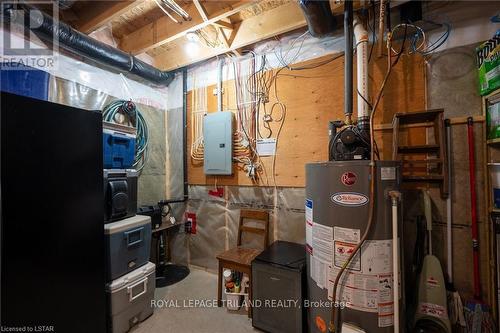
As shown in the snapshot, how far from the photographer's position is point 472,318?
58.1 inches

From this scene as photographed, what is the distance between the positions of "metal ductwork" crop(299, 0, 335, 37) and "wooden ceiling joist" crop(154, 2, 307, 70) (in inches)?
6.9

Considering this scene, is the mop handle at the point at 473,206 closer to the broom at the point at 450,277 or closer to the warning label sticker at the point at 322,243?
the broom at the point at 450,277

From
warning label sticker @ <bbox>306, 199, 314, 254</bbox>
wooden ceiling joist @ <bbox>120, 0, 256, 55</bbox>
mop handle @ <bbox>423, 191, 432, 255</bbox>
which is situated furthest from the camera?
wooden ceiling joist @ <bbox>120, 0, 256, 55</bbox>

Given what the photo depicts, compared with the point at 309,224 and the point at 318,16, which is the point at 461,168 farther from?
the point at 318,16

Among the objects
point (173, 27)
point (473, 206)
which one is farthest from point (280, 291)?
point (173, 27)

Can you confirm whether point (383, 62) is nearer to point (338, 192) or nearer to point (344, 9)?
point (344, 9)

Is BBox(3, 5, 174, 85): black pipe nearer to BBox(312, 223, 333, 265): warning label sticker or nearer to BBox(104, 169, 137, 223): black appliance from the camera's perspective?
BBox(104, 169, 137, 223): black appliance

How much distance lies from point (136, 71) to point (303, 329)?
307 cm

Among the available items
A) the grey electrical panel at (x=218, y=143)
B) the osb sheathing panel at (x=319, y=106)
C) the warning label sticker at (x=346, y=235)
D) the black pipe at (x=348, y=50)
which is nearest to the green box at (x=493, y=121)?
the osb sheathing panel at (x=319, y=106)

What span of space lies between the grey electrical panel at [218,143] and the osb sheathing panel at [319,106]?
0.83ft

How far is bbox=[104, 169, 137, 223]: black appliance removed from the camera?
1792 millimetres

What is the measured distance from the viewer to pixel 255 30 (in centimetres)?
219

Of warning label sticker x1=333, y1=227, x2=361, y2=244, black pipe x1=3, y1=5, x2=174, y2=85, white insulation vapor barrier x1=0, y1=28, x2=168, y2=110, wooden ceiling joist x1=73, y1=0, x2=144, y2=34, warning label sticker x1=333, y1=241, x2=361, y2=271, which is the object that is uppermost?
wooden ceiling joist x1=73, y1=0, x2=144, y2=34

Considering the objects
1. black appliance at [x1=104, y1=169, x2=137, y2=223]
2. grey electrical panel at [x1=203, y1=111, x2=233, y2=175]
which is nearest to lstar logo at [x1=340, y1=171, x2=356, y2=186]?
grey electrical panel at [x1=203, y1=111, x2=233, y2=175]
